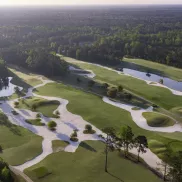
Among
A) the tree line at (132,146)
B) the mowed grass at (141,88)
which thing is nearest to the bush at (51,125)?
the tree line at (132,146)

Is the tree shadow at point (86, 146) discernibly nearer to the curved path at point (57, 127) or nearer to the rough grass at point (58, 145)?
the curved path at point (57, 127)

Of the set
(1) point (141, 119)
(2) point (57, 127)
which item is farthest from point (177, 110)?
(2) point (57, 127)

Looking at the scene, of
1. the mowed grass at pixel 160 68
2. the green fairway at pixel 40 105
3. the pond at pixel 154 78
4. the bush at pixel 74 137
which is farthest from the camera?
the mowed grass at pixel 160 68

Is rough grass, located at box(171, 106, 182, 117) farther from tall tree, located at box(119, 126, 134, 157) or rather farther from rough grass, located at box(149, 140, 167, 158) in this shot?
tall tree, located at box(119, 126, 134, 157)

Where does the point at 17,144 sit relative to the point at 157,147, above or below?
below

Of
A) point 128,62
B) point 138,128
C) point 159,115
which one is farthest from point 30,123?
point 128,62

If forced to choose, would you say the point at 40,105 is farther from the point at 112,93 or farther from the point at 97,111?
the point at 112,93
